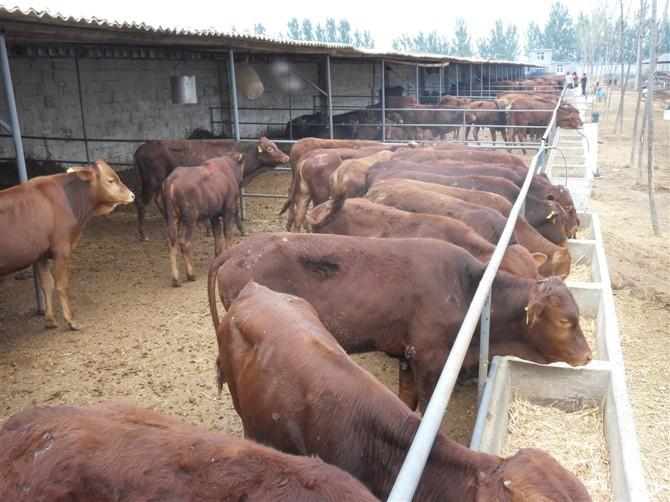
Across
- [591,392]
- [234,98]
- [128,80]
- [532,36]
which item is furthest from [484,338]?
[532,36]

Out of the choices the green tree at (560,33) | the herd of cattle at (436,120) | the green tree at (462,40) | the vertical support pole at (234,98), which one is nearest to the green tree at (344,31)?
the green tree at (462,40)

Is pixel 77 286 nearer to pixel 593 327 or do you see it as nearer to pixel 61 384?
pixel 61 384

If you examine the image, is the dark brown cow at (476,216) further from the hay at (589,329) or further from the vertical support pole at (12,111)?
the vertical support pole at (12,111)

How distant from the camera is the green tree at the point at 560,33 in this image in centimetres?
12564

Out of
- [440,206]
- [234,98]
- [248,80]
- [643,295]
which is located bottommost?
[643,295]

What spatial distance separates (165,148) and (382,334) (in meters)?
7.32

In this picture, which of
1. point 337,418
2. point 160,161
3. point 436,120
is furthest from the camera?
point 436,120

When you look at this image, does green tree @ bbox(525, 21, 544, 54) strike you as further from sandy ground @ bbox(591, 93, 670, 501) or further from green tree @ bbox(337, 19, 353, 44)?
sandy ground @ bbox(591, 93, 670, 501)

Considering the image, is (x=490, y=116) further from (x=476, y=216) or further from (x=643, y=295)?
(x=476, y=216)

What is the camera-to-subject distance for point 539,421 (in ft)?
14.8

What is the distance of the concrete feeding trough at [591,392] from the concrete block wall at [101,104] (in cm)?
1052

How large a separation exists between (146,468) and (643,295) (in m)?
8.38

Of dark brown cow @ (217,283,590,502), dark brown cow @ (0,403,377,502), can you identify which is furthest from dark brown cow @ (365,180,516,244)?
dark brown cow @ (0,403,377,502)

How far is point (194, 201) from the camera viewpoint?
26.5 feet
